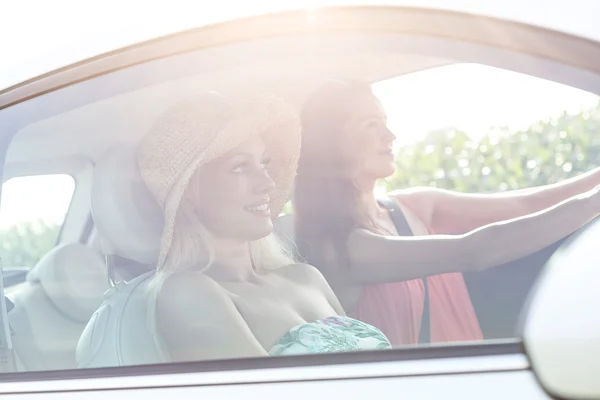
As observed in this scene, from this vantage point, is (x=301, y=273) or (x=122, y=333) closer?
(x=301, y=273)

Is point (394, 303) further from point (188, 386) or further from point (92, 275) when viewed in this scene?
point (92, 275)

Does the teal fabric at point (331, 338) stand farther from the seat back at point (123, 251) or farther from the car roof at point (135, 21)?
the car roof at point (135, 21)

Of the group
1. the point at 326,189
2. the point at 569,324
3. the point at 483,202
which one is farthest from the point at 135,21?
the point at 569,324

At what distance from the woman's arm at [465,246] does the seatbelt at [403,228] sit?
2 centimetres

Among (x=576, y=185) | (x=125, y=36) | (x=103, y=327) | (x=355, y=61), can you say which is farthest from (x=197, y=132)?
(x=576, y=185)

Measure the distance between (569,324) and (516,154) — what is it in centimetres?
35

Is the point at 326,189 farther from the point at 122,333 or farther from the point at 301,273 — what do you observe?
the point at 122,333

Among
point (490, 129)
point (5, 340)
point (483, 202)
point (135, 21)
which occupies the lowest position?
point (5, 340)

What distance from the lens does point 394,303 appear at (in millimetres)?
1564

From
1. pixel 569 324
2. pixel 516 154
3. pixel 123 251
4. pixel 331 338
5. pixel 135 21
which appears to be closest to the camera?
pixel 569 324

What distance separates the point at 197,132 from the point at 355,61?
1.22 ft

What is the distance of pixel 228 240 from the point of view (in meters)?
1.70

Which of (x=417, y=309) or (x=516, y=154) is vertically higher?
(x=516, y=154)

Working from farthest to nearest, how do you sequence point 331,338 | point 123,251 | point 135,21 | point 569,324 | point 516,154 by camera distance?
point 123,251 < point 135,21 < point 331,338 < point 516,154 < point 569,324
